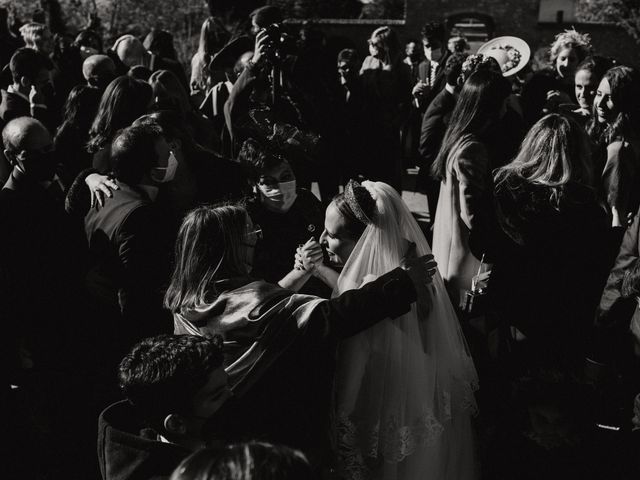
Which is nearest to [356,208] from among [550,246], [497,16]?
[550,246]

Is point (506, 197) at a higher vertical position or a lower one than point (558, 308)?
higher

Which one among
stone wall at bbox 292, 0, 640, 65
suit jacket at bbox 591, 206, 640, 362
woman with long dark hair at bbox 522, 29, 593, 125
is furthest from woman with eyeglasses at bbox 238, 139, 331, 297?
stone wall at bbox 292, 0, 640, 65

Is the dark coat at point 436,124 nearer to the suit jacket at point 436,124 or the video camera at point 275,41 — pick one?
the suit jacket at point 436,124

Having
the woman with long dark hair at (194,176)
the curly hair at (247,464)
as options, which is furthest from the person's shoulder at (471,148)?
the curly hair at (247,464)

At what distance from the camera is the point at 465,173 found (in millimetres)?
3420

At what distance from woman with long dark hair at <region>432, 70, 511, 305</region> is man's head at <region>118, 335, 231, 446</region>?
64.9 inches

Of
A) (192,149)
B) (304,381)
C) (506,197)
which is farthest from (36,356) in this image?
(506,197)

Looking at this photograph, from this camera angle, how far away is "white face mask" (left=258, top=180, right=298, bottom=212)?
3.42 meters

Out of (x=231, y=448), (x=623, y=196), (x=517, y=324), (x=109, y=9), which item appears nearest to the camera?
(x=231, y=448)

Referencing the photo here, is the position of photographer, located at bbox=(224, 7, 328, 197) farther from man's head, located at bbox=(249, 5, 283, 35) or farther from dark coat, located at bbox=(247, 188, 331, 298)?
dark coat, located at bbox=(247, 188, 331, 298)

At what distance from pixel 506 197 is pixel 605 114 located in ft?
6.01

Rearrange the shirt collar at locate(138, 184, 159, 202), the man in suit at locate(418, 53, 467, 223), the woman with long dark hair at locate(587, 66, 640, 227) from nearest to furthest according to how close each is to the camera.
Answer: the shirt collar at locate(138, 184, 159, 202) → the woman with long dark hair at locate(587, 66, 640, 227) → the man in suit at locate(418, 53, 467, 223)

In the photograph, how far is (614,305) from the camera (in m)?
2.96

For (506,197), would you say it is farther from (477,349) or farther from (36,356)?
(36,356)
